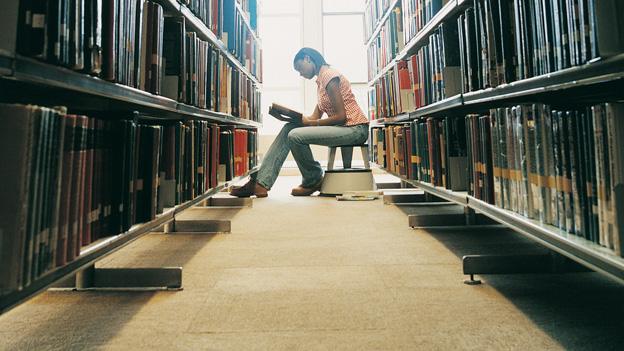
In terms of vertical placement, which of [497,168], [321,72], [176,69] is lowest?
[497,168]

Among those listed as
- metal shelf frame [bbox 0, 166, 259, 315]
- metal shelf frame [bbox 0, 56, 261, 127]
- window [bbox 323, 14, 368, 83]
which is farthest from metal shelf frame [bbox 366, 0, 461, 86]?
window [bbox 323, 14, 368, 83]

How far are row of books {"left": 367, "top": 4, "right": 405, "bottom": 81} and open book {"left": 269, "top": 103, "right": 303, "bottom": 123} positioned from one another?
0.80 metres

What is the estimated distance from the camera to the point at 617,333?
0.87 meters

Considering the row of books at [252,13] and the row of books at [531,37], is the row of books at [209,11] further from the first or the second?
the row of books at [252,13]

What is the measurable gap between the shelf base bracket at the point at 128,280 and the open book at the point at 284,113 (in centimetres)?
218

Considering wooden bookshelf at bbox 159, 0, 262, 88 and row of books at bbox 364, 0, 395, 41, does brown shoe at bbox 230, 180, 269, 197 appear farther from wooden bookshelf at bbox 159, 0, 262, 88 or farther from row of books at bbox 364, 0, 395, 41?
row of books at bbox 364, 0, 395, 41

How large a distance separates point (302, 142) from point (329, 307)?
2346 mm

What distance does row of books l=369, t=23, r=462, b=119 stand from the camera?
6.02 feet

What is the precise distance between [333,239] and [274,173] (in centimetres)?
156

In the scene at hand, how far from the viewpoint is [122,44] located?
1086mm

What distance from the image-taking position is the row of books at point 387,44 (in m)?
2.95

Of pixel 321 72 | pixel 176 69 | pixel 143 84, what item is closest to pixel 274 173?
pixel 321 72

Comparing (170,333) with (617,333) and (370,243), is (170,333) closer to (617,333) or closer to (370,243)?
(617,333)

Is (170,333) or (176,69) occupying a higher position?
(176,69)
